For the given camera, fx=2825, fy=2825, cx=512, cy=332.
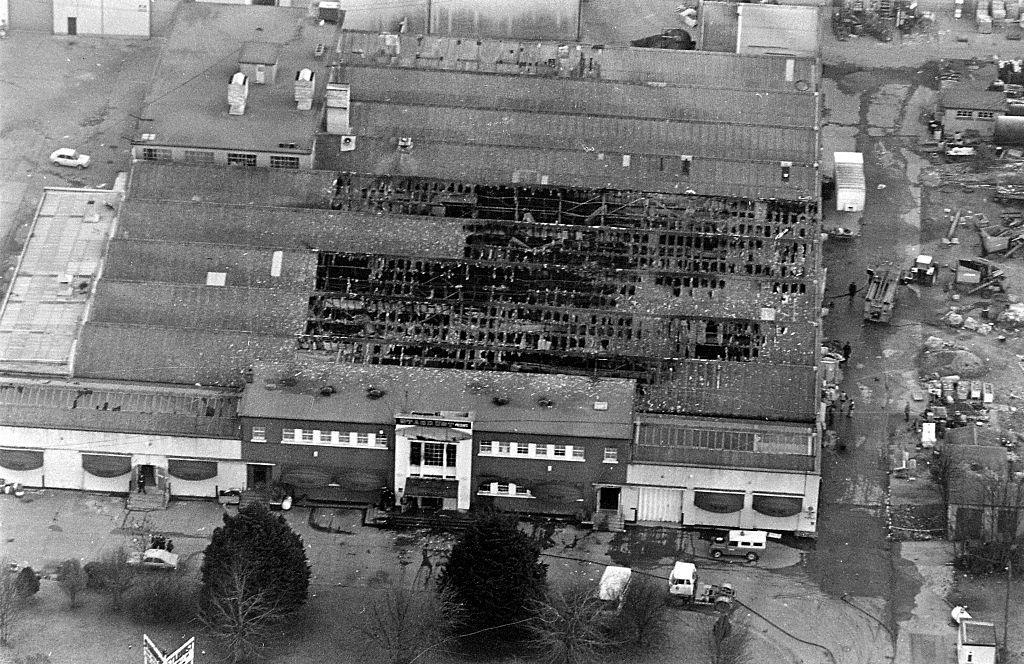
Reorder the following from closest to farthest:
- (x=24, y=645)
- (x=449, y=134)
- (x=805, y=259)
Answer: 1. (x=24, y=645)
2. (x=805, y=259)
3. (x=449, y=134)

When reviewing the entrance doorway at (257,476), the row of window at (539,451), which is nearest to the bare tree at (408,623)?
the row of window at (539,451)

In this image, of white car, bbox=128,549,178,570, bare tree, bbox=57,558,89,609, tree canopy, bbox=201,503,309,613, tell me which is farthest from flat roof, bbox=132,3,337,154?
tree canopy, bbox=201,503,309,613

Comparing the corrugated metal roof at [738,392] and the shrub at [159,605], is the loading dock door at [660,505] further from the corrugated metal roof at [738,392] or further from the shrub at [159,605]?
the shrub at [159,605]

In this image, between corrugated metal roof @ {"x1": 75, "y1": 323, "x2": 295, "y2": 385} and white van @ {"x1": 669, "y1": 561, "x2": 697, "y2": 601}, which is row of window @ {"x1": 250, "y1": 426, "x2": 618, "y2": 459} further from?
white van @ {"x1": 669, "y1": 561, "x2": 697, "y2": 601}

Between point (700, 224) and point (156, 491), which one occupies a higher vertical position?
point (700, 224)

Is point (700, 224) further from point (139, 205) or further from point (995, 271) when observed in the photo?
point (139, 205)

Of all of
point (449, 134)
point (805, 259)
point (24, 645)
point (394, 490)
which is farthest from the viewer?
point (449, 134)

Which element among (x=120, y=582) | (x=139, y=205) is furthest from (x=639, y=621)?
(x=139, y=205)
